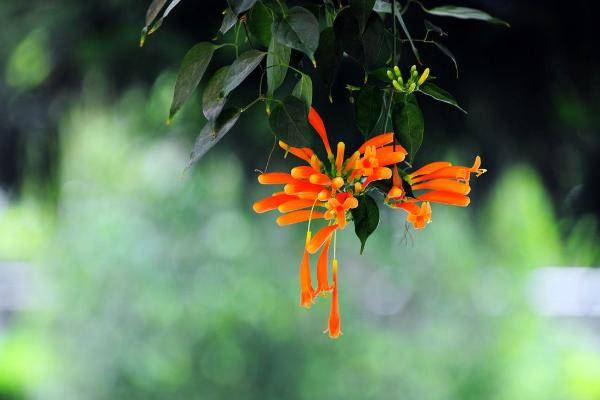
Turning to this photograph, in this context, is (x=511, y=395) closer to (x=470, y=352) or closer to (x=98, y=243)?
(x=470, y=352)

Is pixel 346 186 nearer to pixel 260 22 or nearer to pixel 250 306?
pixel 260 22

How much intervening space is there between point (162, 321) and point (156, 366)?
16 cm

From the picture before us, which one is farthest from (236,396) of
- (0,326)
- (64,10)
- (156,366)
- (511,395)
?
(64,10)

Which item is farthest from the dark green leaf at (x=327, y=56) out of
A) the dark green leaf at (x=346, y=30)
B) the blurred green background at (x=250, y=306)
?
the blurred green background at (x=250, y=306)

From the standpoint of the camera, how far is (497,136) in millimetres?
Answer: 1318

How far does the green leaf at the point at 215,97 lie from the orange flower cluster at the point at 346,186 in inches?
1.3

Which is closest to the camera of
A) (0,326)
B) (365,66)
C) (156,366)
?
(365,66)

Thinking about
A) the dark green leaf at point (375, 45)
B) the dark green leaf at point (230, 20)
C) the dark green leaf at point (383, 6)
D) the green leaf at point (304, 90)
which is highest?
the dark green leaf at point (383, 6)

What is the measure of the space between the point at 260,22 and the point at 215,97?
48 millimetres

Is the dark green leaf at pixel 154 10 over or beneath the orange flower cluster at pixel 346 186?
over

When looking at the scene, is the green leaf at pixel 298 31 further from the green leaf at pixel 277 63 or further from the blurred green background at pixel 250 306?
the blurred green background at pixel 250 306

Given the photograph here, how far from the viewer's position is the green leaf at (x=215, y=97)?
37 centimetres

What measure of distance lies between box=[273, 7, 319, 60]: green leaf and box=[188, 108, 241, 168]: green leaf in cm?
4

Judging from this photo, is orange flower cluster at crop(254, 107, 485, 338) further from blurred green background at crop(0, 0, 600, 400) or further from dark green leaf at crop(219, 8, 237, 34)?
blurred green background at crop(0, 0, 600, 400)
